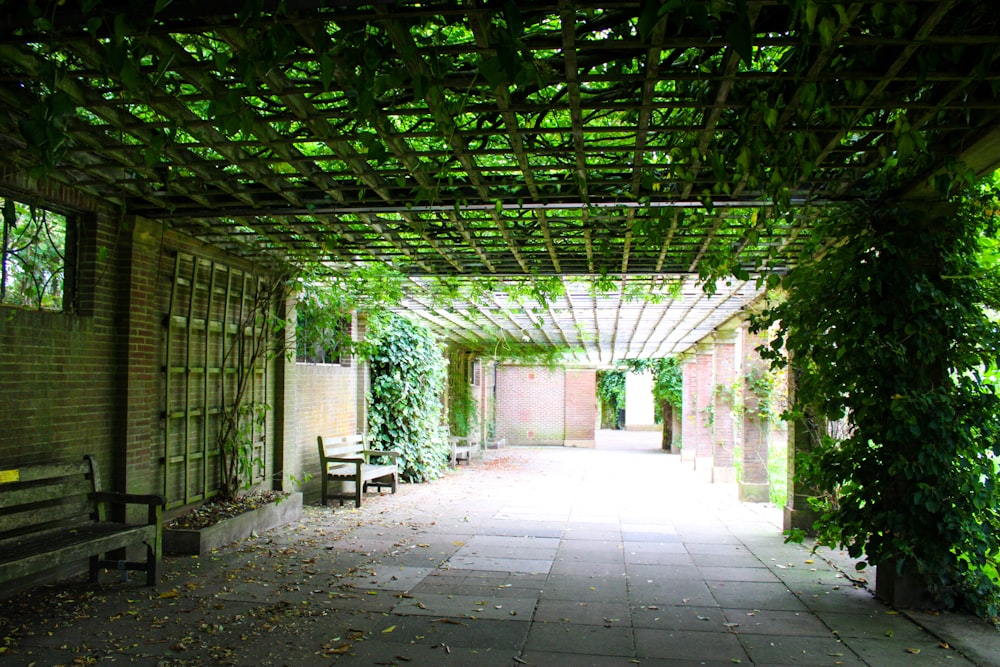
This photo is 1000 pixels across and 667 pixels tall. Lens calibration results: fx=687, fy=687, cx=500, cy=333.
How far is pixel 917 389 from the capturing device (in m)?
5.00

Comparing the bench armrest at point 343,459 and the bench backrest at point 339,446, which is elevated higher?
the bench backrest at point 339,446

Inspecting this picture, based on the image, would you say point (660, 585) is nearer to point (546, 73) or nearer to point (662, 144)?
point (662, 144)

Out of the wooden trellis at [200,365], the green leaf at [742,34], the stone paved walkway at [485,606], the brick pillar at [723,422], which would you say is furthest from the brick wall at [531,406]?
the green leaf at [742,34]

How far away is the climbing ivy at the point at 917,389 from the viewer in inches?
190

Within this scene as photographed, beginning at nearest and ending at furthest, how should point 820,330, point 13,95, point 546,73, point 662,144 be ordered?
point 546,73 → point 13,95 → point 662,144 → point 820,330

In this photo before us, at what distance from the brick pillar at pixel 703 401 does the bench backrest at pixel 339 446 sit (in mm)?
8159

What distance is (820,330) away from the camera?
543cm

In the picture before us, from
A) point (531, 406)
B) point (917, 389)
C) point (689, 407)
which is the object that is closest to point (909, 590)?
point (917, 389)

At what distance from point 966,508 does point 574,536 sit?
13.9ft

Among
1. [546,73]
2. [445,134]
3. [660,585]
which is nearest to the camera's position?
[546,73]

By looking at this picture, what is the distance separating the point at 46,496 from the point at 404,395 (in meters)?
7.83

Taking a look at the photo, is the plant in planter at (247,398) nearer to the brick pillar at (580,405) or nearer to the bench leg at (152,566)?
the bench leg at (152,566)

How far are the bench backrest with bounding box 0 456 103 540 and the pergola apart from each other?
7.05ft

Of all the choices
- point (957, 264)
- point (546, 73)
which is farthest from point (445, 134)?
point (957, 264)
